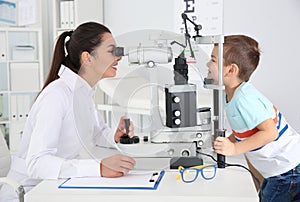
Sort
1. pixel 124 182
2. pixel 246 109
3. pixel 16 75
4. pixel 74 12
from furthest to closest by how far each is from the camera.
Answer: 1. pixel 16 75
2. pixel 74 12
3. pixel 246 109
4. pixel 124 182

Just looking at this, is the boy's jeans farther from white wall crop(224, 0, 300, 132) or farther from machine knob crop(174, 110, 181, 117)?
white wall crop(224, 0, 300, 132)

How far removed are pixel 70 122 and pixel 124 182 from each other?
0.42 meters

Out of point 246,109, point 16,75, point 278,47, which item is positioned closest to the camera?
point 246,109

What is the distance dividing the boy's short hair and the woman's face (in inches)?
18.1

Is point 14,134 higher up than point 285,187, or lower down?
lower down

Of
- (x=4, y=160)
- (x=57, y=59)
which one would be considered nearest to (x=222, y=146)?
(x=57, y=59)

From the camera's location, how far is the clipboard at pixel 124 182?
4.14ft

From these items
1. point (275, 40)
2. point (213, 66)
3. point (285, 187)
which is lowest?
point (285, 187)

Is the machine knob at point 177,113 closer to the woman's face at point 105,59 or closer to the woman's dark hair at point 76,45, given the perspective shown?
the woman's face at point 105,59

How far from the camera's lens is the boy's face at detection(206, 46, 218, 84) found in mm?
1493

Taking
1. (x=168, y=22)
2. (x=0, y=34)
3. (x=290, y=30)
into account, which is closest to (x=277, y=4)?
(x=290, y=30)

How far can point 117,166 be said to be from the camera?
136 cm

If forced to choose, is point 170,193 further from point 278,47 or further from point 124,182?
point 278,47

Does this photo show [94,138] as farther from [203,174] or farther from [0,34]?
[0,34]
